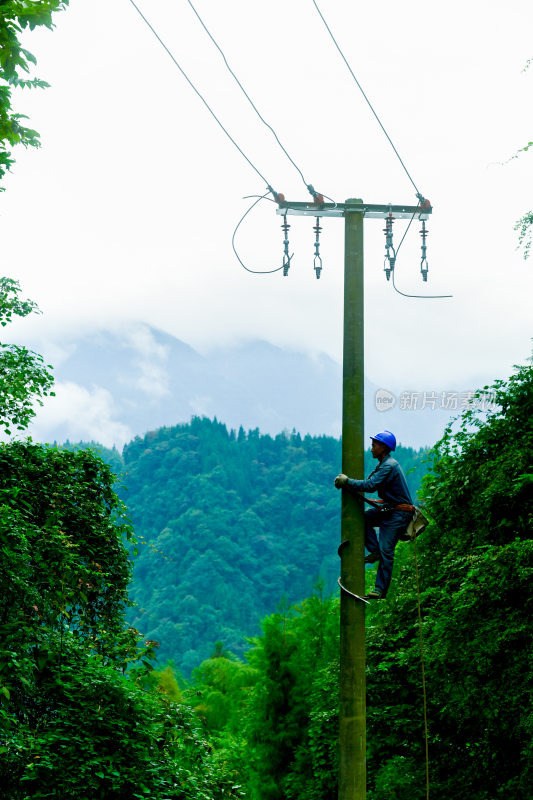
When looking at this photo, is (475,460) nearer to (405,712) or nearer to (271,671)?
(405,712)

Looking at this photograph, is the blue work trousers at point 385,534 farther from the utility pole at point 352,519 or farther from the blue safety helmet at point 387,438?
the blue safety helmet at point 387,438

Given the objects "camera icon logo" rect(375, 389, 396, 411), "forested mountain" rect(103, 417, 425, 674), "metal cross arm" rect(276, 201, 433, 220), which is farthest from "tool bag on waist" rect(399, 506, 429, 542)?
"forested mountain" rect(103, 417, 425, 674)

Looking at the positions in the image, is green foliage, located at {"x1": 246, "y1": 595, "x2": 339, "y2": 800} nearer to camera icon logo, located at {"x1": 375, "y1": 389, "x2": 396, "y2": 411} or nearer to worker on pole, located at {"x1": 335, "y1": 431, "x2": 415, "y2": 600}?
camera icon logo, located at {"x1": 375, "y1": 389, "x2": 396, "y2": 411}

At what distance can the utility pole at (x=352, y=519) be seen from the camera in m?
5.53

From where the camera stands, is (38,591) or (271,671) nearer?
(38,591)

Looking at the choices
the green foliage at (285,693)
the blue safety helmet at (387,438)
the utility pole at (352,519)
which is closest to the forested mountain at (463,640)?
the blue safety helmet at (387,438)

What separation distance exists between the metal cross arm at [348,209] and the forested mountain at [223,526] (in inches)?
3378

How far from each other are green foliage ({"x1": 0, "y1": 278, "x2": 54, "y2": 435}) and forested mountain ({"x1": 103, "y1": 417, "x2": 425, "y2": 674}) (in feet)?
263

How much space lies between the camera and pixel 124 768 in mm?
9094

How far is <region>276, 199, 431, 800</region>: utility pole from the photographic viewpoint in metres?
5.53

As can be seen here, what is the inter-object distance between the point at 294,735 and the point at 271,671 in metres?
2.35

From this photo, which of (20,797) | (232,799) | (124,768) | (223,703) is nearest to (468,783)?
(232,799)

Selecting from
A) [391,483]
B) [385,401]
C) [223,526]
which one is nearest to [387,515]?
[391,483]

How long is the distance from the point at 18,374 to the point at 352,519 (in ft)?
27.8
